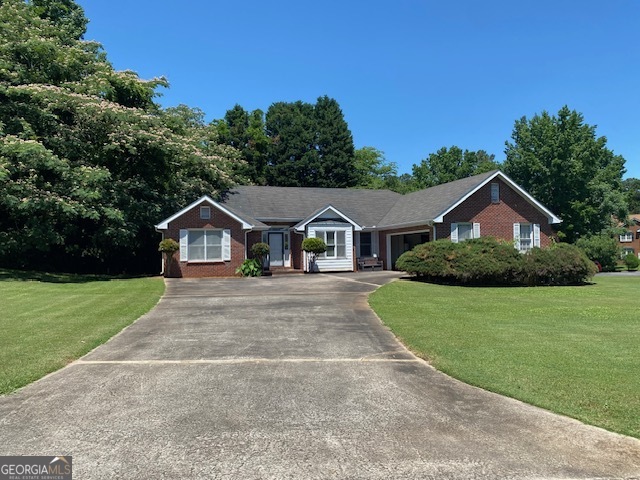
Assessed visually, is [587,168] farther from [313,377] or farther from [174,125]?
[313,377]

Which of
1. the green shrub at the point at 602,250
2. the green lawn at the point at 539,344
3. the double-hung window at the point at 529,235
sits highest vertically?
the double-hung window at the point at 529,235

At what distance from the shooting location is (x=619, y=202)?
1492 inches

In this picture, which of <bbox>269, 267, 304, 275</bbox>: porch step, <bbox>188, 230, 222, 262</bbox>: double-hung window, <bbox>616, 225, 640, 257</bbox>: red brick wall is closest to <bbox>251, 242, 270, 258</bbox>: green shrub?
<bbox>188, 230, 222, 262</bbox>: double-hung window

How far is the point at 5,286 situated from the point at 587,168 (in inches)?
1559

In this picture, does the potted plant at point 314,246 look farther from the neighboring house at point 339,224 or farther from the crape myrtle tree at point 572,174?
the crape myrtle tree at point 572,174

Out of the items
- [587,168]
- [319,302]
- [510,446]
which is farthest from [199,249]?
[587,168]

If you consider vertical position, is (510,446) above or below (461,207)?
below

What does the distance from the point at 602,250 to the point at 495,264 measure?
795 inches

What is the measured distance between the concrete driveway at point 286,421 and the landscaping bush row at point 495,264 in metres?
12.3

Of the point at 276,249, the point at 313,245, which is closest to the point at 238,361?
the point at 313,245

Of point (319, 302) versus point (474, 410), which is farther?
point (319, 302)

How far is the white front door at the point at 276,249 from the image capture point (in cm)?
2747

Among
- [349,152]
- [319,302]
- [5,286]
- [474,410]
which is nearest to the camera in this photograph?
[474,410]

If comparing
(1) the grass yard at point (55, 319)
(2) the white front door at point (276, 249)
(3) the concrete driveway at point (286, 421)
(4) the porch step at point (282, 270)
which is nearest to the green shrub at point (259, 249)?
(4) the porch step at point (282, 270)
